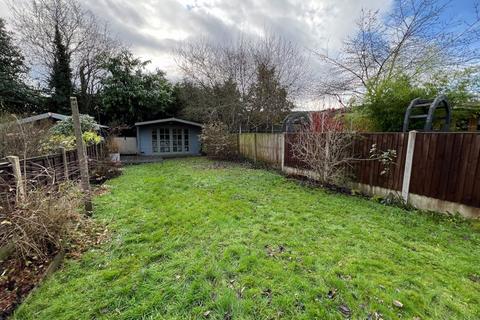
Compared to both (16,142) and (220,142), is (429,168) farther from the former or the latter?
(16,142)

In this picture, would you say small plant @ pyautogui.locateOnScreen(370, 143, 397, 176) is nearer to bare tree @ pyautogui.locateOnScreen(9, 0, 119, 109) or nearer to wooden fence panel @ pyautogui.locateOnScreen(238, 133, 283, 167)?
wooden fence panel @ pyautogui.locateOnScreen(238, 133, 283, 167)

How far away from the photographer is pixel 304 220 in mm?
3693

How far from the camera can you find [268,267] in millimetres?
2363

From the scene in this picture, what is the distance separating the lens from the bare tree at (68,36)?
14875 mm

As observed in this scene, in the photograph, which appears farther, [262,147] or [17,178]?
[262,147]

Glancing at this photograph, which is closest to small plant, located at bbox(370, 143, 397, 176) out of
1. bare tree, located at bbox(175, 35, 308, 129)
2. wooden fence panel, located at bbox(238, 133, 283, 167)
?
wooden fence panel, located at bbox(238, 133, 283, 167)

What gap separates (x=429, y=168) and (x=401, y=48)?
731 centimetres

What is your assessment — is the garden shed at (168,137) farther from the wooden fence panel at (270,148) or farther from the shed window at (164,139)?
the wooden fence panel at (270,148)

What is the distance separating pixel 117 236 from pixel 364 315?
309 cm

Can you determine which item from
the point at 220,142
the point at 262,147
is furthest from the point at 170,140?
the point at 262,147

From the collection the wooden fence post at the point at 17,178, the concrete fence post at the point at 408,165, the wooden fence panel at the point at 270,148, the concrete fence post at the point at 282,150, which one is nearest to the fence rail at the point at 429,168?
the concrete fence post at the point at 408,165

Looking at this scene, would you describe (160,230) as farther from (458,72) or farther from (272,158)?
(458,72)

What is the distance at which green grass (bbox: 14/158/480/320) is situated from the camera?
6.15ft

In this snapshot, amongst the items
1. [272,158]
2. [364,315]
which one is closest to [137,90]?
[272,158]
